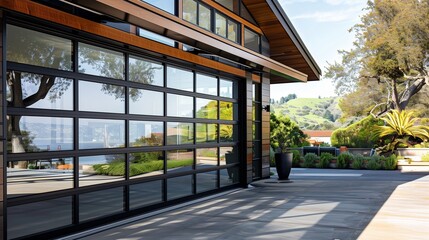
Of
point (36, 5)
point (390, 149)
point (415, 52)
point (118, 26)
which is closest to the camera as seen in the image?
point (36, 5)

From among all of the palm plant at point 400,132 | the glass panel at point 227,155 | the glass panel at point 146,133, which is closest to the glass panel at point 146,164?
the glass panel at point 146,133

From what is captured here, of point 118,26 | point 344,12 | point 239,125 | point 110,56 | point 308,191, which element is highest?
point 344,12

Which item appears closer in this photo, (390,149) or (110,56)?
(110,56)

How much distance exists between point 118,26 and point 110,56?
529 mm

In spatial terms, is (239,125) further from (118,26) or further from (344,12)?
(344,12)

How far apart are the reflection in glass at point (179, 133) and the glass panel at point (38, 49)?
9.54ft

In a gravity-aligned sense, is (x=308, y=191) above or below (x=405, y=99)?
below

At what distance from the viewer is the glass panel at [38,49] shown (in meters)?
5.71

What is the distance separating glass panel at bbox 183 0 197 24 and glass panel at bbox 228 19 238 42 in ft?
5.78

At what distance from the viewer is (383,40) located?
2902cm

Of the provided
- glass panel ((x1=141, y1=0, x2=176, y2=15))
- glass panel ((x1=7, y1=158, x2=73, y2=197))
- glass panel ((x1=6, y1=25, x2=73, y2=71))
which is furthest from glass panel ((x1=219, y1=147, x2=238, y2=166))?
glass panel ((x1=6, y1=25, x2=73, y2=71))

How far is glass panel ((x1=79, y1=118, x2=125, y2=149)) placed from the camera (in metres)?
6.76

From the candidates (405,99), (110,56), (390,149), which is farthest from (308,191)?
(405,99)

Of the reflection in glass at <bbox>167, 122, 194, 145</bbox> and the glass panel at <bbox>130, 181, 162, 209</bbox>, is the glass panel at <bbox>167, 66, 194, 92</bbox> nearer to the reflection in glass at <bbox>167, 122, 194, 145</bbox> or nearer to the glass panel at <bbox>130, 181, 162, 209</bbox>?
the reflection in glass at <bbox>167, 122, 194, 145</bbox>
